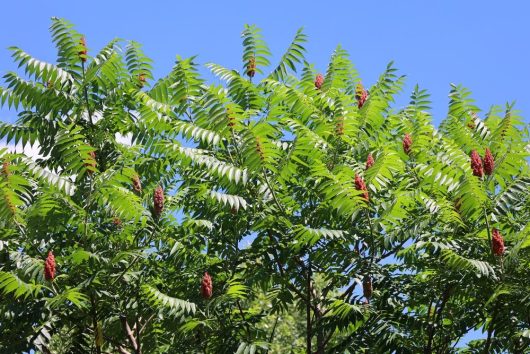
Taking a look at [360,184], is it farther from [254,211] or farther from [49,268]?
[49,268]

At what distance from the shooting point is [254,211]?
10.2 metres

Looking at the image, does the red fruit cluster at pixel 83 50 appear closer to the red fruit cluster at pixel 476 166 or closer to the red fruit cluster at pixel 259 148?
the red fruit cluster at pixel 259 148

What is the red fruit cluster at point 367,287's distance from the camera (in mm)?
9977

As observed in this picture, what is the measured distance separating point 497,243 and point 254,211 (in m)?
2.78

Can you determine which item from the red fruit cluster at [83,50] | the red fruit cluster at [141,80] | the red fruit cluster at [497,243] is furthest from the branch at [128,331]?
the red fruit cluster at [497,243]

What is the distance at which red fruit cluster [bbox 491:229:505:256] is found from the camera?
350 inches

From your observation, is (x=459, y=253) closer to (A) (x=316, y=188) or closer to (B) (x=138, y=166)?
(A) (x=316, y=188)

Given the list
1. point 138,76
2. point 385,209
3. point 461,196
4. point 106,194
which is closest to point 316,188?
point 385,209

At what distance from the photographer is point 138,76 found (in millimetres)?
11898

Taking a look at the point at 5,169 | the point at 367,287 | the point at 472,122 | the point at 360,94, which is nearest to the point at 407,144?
the point at 472,122

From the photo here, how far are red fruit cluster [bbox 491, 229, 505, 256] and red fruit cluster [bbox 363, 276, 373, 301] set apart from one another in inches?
62.2

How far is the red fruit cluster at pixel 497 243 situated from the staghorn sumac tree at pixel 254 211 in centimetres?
3

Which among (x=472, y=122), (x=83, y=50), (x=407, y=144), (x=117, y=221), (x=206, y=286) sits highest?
(x=472, y=122)

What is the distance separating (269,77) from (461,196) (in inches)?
135
